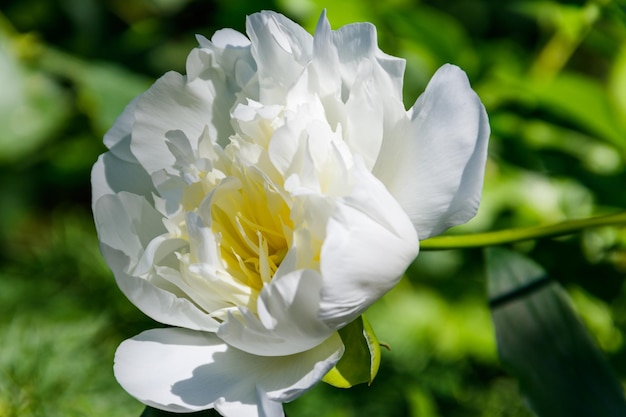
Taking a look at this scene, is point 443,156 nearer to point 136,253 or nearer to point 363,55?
point 363,55

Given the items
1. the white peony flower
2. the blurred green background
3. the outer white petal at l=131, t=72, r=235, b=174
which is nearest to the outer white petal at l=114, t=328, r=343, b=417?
the white peony flower

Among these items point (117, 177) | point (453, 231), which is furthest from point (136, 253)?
point (453, 231)

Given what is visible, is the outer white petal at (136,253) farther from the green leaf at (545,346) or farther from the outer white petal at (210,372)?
the green leaf at (545,346)

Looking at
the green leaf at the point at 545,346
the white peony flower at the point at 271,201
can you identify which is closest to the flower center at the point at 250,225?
the white peony flower at the point at 271,201

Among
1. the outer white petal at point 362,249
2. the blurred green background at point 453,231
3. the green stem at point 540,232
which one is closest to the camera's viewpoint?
the outer white petal at point 362,249

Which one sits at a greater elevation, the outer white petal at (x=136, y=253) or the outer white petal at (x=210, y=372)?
the outer white petal at (x=136, y=253)

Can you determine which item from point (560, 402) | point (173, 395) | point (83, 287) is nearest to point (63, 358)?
point (83, 287)

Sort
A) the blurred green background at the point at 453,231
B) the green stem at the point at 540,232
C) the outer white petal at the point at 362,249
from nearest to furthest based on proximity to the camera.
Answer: the outer white petal at the point at 362,249 → the green stem at the point at 540,232 → the blurred green background at the point at 453,231

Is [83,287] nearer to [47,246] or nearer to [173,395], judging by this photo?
[47,246]
